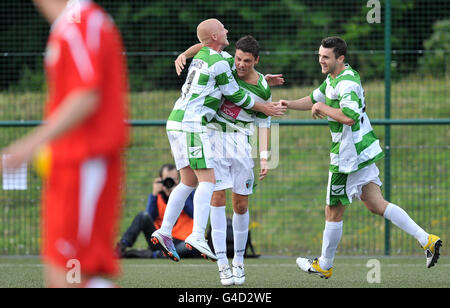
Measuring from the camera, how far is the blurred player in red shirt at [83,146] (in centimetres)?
324

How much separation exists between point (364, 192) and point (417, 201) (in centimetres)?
327

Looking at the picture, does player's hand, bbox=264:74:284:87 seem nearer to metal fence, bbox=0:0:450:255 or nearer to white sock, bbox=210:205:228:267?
Answer: white sock, bbox=210:205:228:267

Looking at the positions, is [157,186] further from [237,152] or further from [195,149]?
[195,149]

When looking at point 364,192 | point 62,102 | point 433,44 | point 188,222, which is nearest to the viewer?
point 62,102

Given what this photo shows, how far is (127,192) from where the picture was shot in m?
10.4

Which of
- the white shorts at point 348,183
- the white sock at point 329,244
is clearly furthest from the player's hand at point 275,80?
the white sock at point 329,244

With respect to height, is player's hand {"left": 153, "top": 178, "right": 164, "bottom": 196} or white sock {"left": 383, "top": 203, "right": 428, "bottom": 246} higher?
player's hand {"left": 153, "top": 178, "right": 164, "bottom": 196}

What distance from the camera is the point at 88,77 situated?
3.21 m

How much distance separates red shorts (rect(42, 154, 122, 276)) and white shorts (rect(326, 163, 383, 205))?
11.7 feet

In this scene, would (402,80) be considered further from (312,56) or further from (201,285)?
(201,285)

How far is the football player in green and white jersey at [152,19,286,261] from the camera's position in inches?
261

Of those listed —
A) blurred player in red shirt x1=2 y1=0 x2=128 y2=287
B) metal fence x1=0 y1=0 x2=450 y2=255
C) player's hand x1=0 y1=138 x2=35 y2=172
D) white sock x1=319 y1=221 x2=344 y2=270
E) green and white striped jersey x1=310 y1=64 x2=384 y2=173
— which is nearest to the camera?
player's hand x1=0 y1=138 x2=35 y2=172

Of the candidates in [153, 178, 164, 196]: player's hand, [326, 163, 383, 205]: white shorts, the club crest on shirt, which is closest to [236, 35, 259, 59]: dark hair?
the club crest on shirt

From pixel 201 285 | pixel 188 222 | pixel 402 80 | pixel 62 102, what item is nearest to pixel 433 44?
pixel 402 80
